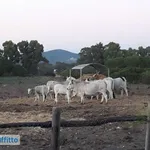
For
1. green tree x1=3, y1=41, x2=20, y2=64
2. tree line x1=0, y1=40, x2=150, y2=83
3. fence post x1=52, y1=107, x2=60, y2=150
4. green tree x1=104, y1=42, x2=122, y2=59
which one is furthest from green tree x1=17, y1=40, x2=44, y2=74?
fence post x1=52, y1=107, x2=60, y2=150

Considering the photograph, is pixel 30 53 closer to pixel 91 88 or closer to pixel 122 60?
pixel 122 60

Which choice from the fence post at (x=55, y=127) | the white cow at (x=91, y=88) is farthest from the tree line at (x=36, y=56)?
the fence post at (x=55, y=127)

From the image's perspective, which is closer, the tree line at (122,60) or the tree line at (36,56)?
the tree line at (122,60)

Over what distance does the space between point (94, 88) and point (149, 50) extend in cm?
5396

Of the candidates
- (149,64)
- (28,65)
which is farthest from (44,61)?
(149,64)

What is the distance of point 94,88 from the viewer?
22.7 meters

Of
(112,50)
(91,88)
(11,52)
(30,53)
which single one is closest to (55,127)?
(91,88)

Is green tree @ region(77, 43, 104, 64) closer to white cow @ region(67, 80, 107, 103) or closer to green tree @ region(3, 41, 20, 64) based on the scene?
green tree @ region(3, 41, 20, 64)

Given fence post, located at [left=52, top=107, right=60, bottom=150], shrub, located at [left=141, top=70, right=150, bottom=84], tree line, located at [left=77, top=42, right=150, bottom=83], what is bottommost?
fence post, located at [left=52, top=107, right=60, bottom=150]

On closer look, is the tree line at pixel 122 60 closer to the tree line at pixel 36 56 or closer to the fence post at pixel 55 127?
the tree line at pixel 36 56

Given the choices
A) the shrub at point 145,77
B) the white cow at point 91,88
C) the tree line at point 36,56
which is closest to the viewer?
the white cow at point 91,88

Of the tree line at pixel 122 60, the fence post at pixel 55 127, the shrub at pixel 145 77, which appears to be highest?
the tree line at pixel 122 60

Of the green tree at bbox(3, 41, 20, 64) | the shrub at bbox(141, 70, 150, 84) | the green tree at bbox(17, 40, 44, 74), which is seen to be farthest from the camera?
the green tree at bbox(17, 40, 44, 74)

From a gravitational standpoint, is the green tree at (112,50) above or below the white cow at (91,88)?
above
